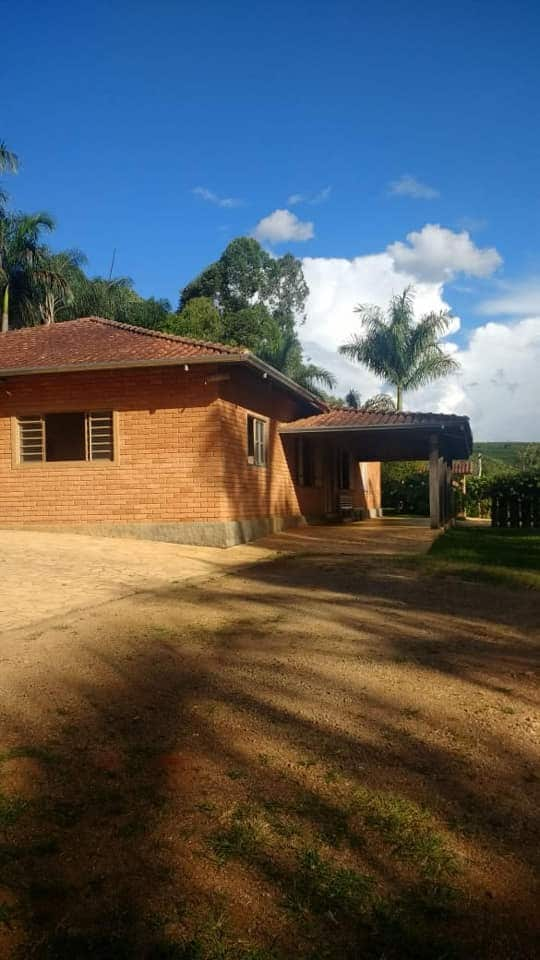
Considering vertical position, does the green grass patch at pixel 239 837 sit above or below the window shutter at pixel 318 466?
below

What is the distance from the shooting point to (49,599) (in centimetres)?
691

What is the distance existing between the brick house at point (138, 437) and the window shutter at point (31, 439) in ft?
0.07

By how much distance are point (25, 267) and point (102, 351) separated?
18.5 meters

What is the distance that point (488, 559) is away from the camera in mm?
10602

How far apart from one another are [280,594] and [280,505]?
9.41 metres

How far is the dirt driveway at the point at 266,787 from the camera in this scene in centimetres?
203

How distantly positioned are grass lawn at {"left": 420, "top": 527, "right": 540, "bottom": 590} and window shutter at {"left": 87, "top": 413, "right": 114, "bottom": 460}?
6.14 meters

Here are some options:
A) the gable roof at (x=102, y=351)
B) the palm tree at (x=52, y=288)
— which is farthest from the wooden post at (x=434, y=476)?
the palm tree at (x=52, y=288)

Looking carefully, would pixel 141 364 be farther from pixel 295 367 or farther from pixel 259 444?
pixel 295 367

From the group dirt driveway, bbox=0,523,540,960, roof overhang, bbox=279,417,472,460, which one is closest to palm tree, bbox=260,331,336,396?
roof overhang, bbox=279,417,472,460

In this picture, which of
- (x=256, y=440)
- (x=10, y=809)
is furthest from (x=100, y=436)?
(x=10, y=809)

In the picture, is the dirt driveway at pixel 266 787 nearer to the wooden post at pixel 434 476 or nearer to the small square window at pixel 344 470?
the wooden post at pixel 434 476

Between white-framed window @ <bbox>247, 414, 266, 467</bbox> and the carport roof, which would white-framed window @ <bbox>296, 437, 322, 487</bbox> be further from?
white-framed window @ <bbox>247, 414, 266, 467</bbox>

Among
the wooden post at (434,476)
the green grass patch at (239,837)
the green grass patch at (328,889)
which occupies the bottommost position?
the green grass patch at (328,889)
